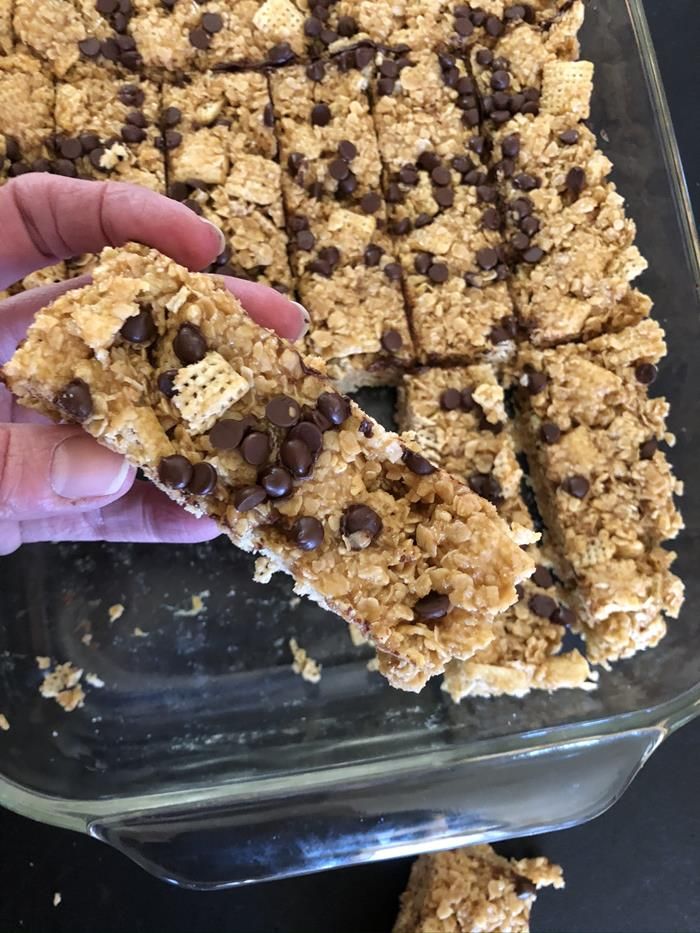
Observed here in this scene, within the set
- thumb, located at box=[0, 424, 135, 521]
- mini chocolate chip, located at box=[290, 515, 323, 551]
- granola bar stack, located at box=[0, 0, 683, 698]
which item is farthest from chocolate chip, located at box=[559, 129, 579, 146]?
thumb, located at box=[0, 424, 135, 521]

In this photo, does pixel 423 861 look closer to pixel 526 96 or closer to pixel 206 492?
pixel 206 492

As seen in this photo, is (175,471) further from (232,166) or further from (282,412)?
(232,166)

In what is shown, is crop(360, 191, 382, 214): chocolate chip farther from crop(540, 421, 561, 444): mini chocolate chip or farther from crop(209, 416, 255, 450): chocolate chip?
crop(209, 416, 255, 450): chocolate chip

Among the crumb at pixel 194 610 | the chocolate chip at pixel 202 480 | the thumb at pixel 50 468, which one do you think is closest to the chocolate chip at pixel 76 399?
the thumb at pixel 50 468

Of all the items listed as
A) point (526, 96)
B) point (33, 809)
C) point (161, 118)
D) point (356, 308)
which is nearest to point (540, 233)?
point (526, 96)

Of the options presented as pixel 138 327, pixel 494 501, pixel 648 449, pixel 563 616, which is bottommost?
pixel 563 616

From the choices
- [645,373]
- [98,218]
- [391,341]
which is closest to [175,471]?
[98,218]

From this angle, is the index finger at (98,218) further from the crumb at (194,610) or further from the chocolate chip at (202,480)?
the crumb at (194,610)
